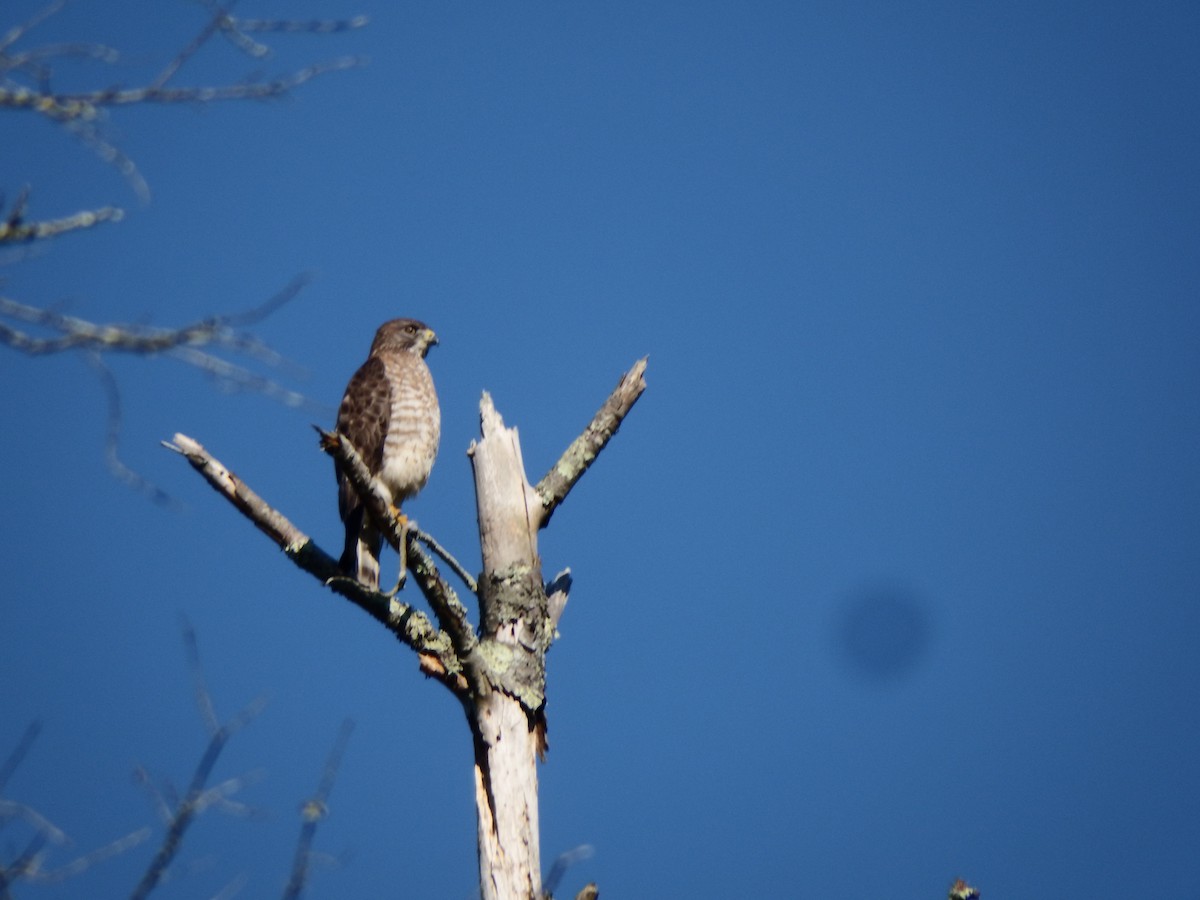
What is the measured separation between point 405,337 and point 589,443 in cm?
254

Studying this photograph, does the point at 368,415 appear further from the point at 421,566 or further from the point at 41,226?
the point at 41,226

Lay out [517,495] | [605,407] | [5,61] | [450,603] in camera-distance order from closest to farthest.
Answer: [5,61]
[450,603]
[517,495]
[605,407]

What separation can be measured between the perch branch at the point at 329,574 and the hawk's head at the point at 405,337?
2707 millimetres

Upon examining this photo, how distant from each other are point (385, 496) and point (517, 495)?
0.48m

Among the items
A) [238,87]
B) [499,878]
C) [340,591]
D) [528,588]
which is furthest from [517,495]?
[238,87]

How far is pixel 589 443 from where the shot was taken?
4.35 m

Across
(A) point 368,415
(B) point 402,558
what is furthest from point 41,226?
(A) point 368,415

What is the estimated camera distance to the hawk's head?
21.4 feet

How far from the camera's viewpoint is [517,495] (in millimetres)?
4137

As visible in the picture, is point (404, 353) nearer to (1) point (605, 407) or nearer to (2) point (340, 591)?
(1) point (605, 407)

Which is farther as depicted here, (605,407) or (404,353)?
(404,353)

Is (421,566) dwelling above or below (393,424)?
below

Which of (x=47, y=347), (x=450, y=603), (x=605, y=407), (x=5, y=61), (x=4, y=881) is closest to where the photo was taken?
A: (x=47, y=347)

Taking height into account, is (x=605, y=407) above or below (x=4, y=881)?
Result: above
